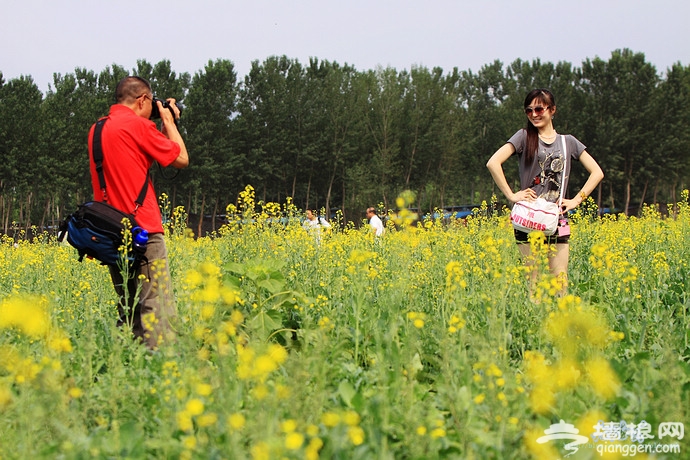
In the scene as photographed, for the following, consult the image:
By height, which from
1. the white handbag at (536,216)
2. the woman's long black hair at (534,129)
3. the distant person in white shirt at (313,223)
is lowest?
the white handbag at (536,216)

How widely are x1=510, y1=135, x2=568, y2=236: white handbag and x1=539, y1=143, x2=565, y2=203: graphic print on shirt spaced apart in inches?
4.0

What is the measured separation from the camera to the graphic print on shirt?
4.20 m

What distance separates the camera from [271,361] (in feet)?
5.96

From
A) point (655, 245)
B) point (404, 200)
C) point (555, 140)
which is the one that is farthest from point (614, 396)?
Result: point (655, 245)

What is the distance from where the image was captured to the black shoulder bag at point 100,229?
3436 millimetres

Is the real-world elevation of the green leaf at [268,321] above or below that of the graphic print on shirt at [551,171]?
below

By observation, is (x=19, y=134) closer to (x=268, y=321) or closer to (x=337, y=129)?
(x=337, y=129)

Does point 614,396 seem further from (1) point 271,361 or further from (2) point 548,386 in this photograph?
(1) point 271,361

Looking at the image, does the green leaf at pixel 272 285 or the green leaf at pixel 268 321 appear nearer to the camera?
the green leaf at pixel 268 321

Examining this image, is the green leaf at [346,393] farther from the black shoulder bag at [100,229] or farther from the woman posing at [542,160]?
the woman posing at [542,160]

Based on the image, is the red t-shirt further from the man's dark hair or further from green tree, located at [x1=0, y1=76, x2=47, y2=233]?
green tree, located at [x1=0, y1=76, x2=47, y2=233]

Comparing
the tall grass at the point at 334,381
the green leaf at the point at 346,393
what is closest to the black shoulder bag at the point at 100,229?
the tall grass at the point at 334,381

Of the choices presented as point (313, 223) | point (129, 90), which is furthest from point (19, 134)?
point (129, 90)

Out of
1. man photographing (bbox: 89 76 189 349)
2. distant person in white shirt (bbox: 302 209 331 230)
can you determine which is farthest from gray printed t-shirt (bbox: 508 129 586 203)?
distant person in white shirt (bbox: 302 209 331 230)
